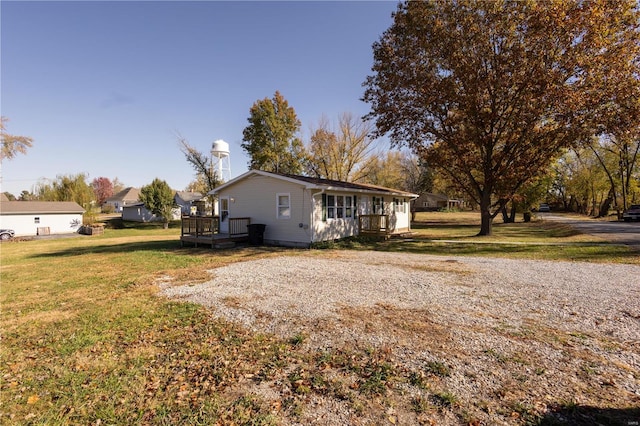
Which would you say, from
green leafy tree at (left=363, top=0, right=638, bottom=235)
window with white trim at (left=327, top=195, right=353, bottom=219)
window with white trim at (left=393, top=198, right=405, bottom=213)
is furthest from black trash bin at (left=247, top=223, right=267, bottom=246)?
window with white trim at (left=393, top=198, right=405, bottom=213)

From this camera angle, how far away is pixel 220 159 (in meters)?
31.9

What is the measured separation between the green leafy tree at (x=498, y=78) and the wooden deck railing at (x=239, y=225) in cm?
901

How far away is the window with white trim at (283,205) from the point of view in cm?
1421

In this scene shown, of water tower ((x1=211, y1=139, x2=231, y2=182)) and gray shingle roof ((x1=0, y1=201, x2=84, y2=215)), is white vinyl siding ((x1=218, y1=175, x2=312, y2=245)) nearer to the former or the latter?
water tower ((x1=211, y1=139, x2=231, y2=182))

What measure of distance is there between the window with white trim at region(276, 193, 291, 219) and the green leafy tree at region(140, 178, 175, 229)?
918 inches

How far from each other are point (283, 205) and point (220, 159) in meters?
20.3

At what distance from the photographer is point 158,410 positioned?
2734mm

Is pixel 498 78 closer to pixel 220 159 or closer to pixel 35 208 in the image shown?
pixel 220 159

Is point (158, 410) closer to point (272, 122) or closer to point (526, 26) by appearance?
point (526, 26)

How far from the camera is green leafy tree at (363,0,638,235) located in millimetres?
12141

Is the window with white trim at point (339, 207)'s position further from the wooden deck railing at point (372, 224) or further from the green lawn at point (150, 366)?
the green lawn at point (150, 366)

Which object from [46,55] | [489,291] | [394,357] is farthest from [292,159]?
[394,357]

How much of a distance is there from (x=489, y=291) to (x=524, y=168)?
1207 centimetres

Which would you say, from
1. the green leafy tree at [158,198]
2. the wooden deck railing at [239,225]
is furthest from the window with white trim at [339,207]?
the green leafy tree at [158,198]
